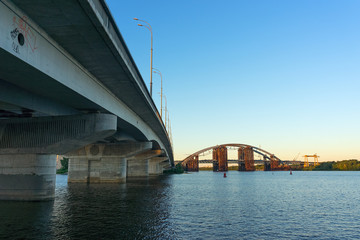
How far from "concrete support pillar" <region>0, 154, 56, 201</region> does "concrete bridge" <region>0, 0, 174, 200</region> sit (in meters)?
0.08

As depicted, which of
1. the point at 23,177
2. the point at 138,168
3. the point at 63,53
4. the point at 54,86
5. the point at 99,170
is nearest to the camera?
the point at 63,53

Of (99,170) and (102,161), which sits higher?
(102,161)

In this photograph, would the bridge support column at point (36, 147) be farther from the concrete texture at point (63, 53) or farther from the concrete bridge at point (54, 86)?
the concrete texture at point (63, 53)

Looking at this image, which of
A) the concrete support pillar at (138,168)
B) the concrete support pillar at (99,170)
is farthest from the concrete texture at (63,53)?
the concrete support pillar at (138,168)

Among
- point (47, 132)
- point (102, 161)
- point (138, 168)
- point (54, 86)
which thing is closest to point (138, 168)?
point (138, 168)

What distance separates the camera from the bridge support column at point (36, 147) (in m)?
25.5

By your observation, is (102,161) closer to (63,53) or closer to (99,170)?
(99,170)

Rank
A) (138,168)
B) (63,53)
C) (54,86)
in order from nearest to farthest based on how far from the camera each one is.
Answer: (63,53), (54,86), (138,168)

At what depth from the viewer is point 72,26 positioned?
13.4 m

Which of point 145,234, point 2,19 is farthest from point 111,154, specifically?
point 2,19

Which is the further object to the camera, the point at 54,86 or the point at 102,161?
the point at 102,161

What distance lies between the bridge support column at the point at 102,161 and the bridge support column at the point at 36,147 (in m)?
28.6

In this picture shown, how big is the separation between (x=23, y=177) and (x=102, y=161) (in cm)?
3194

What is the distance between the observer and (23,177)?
83.5 feet
